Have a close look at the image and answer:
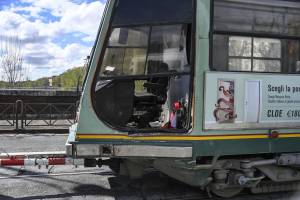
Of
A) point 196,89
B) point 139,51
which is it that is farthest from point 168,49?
point 196,89

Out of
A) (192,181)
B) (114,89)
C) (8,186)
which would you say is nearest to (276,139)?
(192,181)

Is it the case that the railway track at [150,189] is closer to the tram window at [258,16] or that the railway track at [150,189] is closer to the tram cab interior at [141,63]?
the tram cab interior at [141,63]

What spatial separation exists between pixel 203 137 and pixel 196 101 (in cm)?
50

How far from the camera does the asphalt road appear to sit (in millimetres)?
7027

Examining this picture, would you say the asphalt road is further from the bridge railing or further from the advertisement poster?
the bridge railing

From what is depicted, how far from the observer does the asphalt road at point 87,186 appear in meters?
7.03

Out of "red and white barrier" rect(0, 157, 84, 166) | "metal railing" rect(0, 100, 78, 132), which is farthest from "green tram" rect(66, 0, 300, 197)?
"metal railing" rect(0, 100, 78, 132)

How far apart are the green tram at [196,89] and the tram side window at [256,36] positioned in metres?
0.01

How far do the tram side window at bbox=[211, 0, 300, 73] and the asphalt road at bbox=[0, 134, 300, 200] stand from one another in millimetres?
2066

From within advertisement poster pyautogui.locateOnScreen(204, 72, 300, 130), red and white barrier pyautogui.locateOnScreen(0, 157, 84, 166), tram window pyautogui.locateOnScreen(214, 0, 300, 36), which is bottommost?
red and white barrier pyautogui.locateOnScreen(0, 157, 84, 166)

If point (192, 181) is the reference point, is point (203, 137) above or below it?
above

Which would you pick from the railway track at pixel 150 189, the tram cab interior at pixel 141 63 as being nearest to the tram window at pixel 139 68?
the tram cab interior at pixel 141 63

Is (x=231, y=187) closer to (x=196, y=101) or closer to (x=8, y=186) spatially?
(x=196, y=101)

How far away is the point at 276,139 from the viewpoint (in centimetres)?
664
